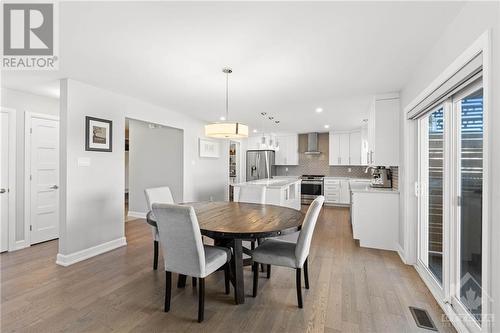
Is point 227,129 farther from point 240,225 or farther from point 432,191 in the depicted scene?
point 432,191

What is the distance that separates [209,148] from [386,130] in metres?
3.91

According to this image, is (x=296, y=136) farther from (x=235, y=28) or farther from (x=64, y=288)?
(x=64, y=288)

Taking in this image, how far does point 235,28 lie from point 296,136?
6.31 meters

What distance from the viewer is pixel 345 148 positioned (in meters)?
7.25

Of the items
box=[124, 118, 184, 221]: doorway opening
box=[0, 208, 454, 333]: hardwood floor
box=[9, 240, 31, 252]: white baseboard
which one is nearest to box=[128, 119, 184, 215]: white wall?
box=[124, 118, 184, 221]: doorway opening

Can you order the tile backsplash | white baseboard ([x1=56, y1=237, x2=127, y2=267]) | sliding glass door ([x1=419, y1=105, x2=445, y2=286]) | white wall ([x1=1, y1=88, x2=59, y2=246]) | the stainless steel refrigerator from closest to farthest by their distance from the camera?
sliding glass door ([x1=419, y1=105, x2=445, y2=286]), white baseboard ([x1=56, y1=237, x2=127, y2=267]), white wall ([x1=1, y1=88, x2=59, y2=246]), the tile backsplash, the stainless steel refrigerator

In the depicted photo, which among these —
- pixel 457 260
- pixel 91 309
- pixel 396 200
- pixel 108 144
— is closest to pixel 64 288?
pixel 91 309

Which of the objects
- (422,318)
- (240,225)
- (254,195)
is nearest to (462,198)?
(422,318)

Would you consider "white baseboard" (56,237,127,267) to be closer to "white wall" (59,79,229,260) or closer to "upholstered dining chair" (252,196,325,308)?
"white wall" (59,79,229,260)

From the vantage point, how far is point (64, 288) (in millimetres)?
2424

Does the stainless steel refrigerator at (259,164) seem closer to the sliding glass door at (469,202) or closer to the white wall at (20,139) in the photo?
the white wall at (20,139)

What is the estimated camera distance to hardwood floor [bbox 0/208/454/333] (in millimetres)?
1870

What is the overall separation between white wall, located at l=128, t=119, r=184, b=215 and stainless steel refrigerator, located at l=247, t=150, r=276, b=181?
10.3 feet

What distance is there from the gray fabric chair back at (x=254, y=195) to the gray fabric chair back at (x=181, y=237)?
1694mm
